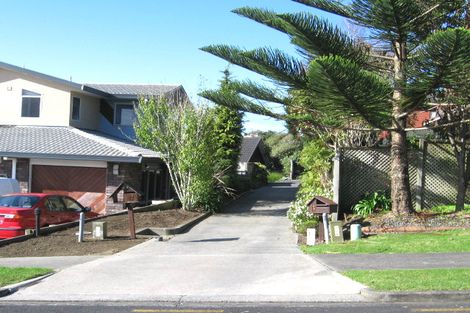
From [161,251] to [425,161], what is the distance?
26.3 ft

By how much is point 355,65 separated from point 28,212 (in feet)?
29.9

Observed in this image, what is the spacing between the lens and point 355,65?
1099 centimetres

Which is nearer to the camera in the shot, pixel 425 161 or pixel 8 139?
pixel 425 161

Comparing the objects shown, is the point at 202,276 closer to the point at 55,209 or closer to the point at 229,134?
the point at 55,209

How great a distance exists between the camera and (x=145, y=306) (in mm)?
7164

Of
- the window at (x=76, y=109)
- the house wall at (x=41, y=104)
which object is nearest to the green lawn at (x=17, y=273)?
the house wall at (x=41, y=104)

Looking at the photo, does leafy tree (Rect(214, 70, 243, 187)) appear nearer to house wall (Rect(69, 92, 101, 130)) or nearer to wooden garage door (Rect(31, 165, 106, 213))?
wooden garage door (Rect(31, 165, 106, 213))

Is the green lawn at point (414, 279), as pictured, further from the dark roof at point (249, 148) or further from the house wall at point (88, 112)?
the dark roof at point (249, 148)

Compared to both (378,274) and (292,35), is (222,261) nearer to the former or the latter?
(378,274)

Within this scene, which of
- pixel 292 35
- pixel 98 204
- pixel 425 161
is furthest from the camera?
pixel 98 204

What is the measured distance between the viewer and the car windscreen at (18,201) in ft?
48.3

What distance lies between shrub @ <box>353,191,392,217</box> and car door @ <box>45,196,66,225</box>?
8358 mm

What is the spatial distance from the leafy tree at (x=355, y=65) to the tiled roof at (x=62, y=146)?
794 cm

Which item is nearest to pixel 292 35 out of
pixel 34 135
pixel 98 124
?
pixel 34 135
